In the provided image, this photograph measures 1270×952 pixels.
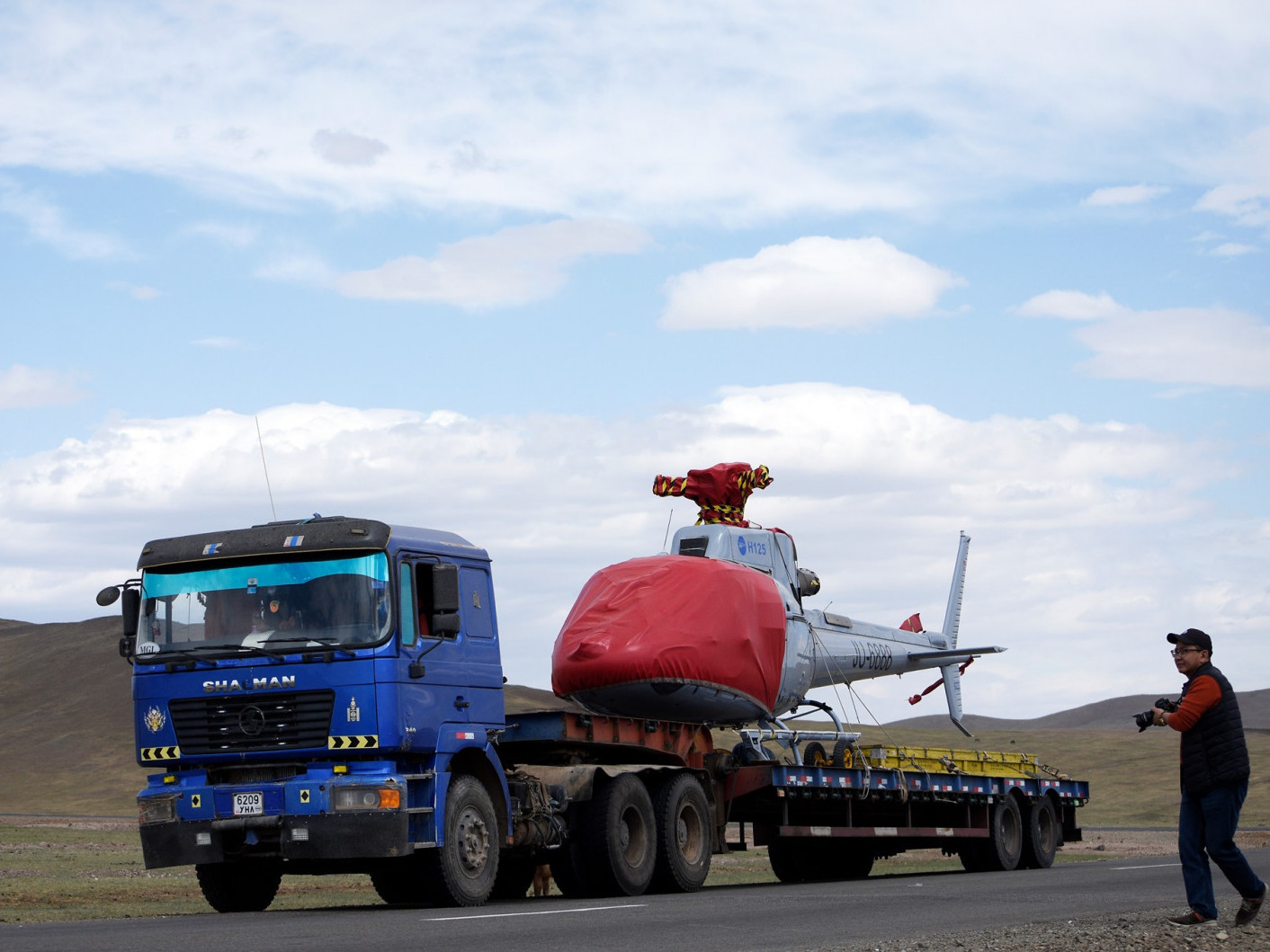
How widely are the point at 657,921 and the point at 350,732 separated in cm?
314

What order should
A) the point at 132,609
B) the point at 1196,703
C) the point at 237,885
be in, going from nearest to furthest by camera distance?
1. the point at 1196,703
2. the point at 132,609
3. the point at 237,885


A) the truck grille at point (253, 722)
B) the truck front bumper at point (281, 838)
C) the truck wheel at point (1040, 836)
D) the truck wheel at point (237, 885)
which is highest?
the truck grille at point (253, 722)

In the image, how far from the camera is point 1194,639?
11859 mm

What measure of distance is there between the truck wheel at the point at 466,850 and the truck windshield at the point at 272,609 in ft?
5.96

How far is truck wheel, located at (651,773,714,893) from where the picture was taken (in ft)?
58.9

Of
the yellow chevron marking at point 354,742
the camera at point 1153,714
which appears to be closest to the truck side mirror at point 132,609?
the yellow chevron marking at point 354,742

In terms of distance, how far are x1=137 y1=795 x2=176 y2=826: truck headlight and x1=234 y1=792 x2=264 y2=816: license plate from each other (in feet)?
2.09

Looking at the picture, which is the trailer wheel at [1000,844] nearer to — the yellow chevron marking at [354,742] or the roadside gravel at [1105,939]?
the roadside gravel at [1105,939]

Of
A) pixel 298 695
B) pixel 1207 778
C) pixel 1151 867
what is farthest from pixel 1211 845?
pixel 1151 867

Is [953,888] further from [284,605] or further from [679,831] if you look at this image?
[284,605]

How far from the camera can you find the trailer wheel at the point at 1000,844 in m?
24.5

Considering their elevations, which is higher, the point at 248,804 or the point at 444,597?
the point at 444,597

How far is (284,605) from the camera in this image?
15023 millimetres

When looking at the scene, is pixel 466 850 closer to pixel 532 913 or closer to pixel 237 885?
pixel 532 913
